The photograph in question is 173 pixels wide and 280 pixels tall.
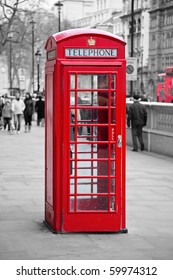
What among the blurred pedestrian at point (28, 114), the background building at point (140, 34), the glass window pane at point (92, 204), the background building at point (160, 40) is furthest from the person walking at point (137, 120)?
the background building at point (140, 34)

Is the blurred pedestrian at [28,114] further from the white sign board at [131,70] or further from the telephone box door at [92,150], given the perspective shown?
the telephone box door at [92,150]

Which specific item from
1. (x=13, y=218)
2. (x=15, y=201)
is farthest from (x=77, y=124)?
(x=15, y=201)

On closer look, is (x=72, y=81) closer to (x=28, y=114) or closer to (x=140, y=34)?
(x=28, y=114)

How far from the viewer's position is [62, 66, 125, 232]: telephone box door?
8.28m

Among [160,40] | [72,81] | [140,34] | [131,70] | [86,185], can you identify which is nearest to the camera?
[72,81]

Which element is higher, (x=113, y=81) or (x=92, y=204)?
(x=113, y=81)

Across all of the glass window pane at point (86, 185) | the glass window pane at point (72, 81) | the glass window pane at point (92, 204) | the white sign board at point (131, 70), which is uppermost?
the white sign board at point (131, 70)

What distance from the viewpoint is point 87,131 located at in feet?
28.3

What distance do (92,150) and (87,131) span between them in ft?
0.78

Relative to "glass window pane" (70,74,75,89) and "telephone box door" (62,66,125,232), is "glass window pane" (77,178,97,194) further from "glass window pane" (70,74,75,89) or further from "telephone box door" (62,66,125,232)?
"glass window pane" (70,74,75,89)

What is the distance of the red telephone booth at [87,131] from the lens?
326 inches

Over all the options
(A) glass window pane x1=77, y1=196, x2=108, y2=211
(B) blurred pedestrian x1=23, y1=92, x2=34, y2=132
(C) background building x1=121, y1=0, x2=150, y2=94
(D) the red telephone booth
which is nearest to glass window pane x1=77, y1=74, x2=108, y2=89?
(D) the red telephone booth

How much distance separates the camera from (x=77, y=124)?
8398mm

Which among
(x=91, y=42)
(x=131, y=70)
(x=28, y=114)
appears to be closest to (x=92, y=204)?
(x=91, y=42)
